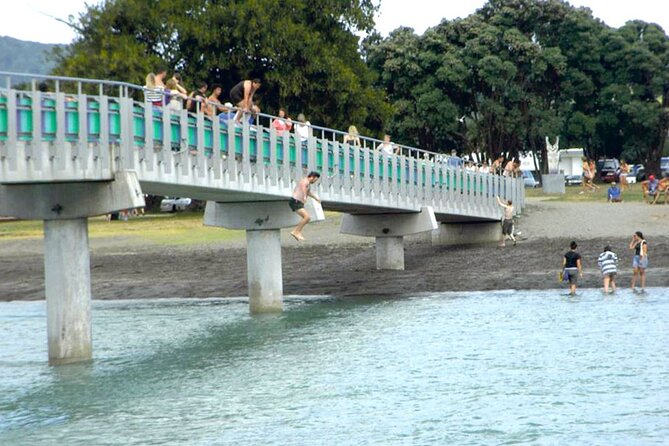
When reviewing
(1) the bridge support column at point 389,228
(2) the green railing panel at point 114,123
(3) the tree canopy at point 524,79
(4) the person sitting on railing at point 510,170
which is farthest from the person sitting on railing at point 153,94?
(3) the tree canopy at point 524,79

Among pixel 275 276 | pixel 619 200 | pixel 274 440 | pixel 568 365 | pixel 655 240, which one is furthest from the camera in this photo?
pixel 619 200

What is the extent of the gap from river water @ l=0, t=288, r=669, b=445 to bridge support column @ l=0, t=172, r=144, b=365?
1.14 metres

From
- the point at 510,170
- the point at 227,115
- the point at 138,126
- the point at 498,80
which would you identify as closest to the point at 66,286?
the point at 138,126

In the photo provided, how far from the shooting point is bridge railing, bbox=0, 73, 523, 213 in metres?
27.9

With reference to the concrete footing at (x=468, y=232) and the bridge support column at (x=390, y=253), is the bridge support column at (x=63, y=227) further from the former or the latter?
the concrete footing at (x=468, y=232)

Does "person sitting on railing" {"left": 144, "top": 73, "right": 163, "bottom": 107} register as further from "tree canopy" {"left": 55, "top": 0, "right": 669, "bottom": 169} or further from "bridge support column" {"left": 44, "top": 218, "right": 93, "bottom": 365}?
"tree canopy" {"left": 55, "top": 0, "right": 669, "bottom": 169}

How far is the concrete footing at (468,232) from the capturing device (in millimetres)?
56375

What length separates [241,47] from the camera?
70.2 m

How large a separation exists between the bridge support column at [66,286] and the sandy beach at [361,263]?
625 inches

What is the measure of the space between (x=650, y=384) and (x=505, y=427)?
4.58 m

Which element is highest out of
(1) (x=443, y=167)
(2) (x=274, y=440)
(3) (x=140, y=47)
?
(3) (x=140, y=47)

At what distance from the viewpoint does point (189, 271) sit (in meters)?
51.8

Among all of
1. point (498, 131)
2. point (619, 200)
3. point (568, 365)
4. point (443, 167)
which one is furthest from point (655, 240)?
point (498, 131)

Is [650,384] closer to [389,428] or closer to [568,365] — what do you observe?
[568,365]
